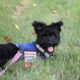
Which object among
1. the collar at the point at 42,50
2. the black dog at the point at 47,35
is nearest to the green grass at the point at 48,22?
the collar at the point at 42,50

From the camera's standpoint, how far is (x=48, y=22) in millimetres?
7543

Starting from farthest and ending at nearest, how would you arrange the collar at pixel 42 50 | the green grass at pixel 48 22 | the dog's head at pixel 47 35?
the collar at pixel 42 50 → the dog's head at pixel 47 35 → the green grass at pixel 48 22

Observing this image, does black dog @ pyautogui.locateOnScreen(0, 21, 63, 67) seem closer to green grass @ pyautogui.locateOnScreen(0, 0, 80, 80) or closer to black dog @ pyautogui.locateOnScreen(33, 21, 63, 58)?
black dog @ pyautogui.locateOnScreen(33, 21, 63, 58)

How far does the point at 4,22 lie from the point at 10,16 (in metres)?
0.74

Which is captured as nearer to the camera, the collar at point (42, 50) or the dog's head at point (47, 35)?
the dog's head at point (47, 35)

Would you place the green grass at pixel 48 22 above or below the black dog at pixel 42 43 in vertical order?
below

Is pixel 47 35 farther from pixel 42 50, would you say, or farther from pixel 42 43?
pixel 42 50

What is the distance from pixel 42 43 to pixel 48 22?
8.11ft

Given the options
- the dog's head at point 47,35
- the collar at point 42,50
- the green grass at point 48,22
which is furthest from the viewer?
the collar at point 42,50

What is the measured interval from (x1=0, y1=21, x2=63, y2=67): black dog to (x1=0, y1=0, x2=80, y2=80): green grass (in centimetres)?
19

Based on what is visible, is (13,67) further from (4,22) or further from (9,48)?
(4,22)

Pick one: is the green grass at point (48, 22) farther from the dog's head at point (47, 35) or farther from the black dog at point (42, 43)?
the dog's head at point (47, 35)

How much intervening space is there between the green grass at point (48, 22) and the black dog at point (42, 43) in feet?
0.64

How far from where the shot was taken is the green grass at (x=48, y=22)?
488cm
